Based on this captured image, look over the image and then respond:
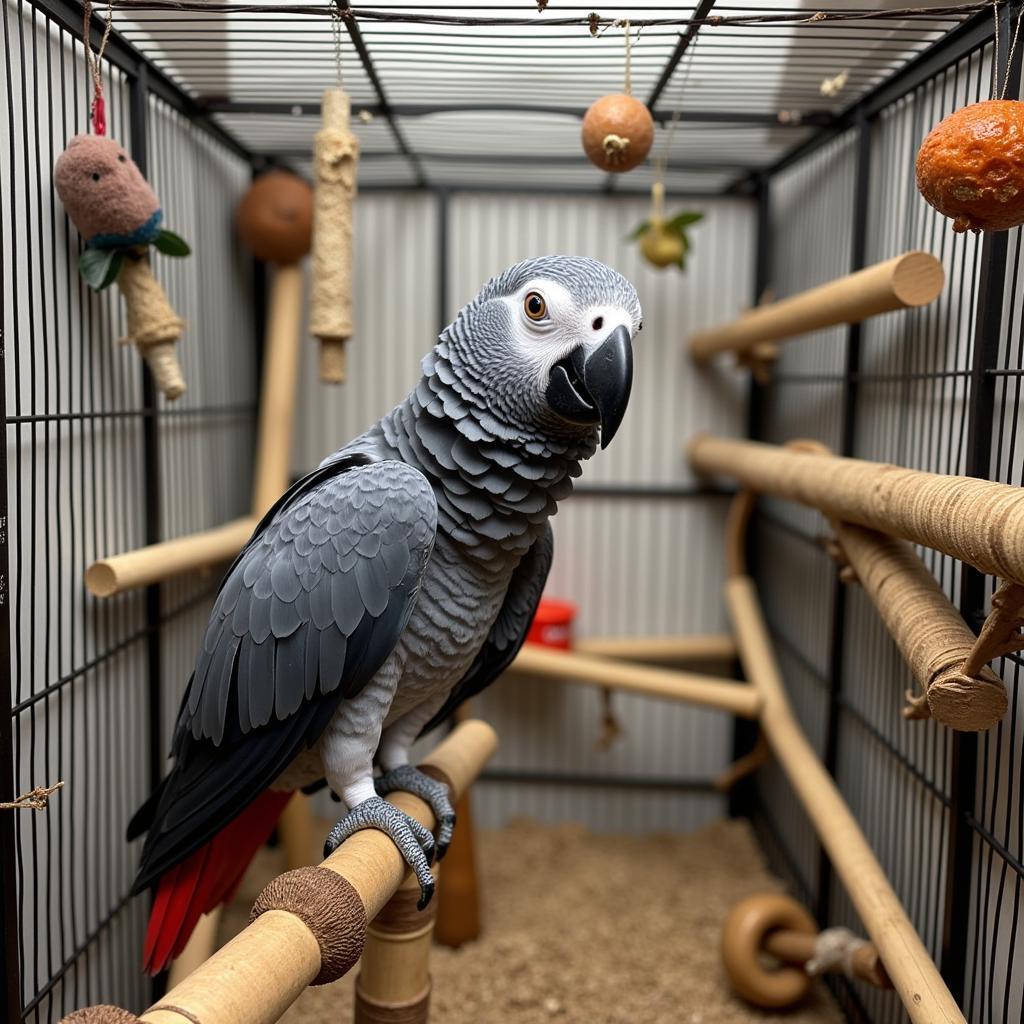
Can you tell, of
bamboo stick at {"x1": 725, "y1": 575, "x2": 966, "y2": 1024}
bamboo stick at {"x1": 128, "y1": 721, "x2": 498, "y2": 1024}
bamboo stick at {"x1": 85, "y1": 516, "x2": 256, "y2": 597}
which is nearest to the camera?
bamboo stick at {"x1": 128, "y1": 721, "x2": 498, "y2": 1024}

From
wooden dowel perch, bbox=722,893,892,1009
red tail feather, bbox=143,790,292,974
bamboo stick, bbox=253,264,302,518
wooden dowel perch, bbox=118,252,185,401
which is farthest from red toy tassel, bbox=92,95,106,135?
wooden dowel perch, bbox=722,893,892,1009

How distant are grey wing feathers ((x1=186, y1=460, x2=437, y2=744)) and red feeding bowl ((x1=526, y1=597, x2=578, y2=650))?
1519mm

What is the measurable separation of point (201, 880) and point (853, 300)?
61.5 inches

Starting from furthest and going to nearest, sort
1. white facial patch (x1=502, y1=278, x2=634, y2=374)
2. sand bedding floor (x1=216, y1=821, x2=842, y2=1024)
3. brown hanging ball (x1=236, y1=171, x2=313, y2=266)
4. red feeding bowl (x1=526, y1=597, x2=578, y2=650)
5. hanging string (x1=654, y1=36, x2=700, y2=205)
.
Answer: red feeding bowl (x1=526, y1=597, x2=578, y2=650)
brown hanging ball (x1=236, y1=171, x2=313, y2=266)
sand bedding floor (x1=216, y1=821, x2=842, y2=1024)
hanging string (x1=654, y1=36, x2=700, y2=205)
white facial patch (x1=502, y1=278, x2=634, y2=374)

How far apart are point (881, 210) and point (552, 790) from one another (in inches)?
79.8

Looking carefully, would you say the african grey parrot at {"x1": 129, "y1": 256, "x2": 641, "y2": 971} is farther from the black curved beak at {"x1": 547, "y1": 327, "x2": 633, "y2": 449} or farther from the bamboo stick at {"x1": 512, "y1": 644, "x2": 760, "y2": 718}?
the bamboo stick at {"x1": 512, "y1": 644, "x2": 760, "y2": 718}

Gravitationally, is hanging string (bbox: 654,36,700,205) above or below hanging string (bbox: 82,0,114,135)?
above

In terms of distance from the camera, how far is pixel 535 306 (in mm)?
1233

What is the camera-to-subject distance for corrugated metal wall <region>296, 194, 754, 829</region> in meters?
2.95

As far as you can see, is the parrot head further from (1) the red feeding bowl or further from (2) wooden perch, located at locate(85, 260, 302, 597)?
(1) the red feeding bowl

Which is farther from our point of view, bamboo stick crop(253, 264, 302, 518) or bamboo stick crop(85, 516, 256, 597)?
bamboo stick crop(253, 264, 302, 518)

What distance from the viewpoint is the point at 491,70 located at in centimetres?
199

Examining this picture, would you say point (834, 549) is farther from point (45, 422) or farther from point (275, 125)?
point (275, 125)

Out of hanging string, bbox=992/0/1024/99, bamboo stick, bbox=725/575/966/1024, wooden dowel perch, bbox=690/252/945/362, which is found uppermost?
hanging string, bbox=992/0/1024/99
